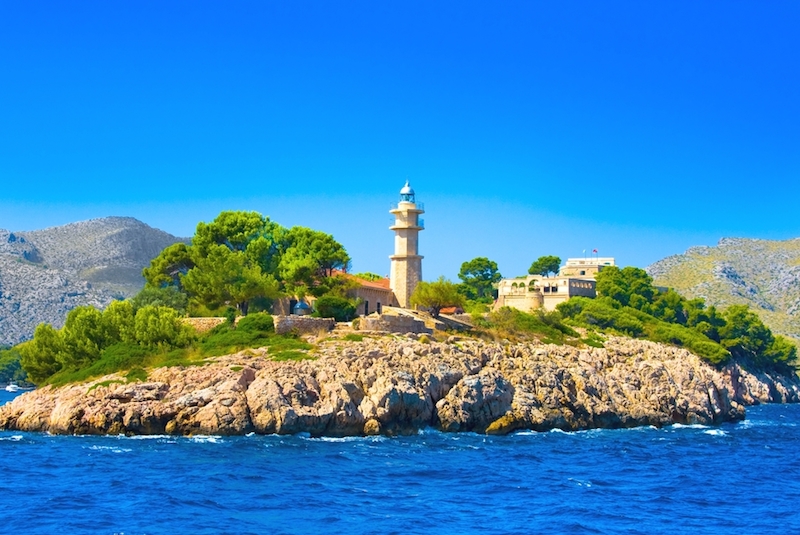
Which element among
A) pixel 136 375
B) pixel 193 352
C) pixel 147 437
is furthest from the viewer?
pixel 193 352

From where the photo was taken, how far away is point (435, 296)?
63.2 m

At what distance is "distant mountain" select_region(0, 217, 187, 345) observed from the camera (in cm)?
16250

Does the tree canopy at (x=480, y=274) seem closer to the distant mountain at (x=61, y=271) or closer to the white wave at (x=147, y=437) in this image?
the white wave at (x=147, y=437)

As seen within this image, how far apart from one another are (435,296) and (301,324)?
13462 millimetres

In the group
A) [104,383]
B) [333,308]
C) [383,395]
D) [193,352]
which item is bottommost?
[383,395]

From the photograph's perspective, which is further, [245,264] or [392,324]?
[245,264]

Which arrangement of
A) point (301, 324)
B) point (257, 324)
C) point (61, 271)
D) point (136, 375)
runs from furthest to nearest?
1. point (61, 271)
2. point (301, 324)
3. point (257, 324)
4. point (136, 375)

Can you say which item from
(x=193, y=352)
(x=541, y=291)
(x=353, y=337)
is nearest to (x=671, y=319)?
(x=541, y=291)

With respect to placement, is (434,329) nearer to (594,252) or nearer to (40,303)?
(594,252)

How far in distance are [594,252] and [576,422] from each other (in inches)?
2029

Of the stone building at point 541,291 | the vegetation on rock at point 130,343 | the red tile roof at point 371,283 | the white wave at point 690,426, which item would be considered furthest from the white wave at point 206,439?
the stone building at point 541,291

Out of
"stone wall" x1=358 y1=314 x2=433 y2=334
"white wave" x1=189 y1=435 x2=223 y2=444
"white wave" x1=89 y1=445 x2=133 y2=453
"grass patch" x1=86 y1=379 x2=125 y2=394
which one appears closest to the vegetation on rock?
"grass patch" x1=86 y1=379 x2=125 y2=394

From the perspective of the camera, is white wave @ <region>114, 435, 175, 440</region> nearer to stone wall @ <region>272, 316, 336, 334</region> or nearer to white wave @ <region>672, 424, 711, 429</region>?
stone wall @ <region>272, 316, 336, 334</region>

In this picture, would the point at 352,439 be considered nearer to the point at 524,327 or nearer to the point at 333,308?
the point at 333,308
